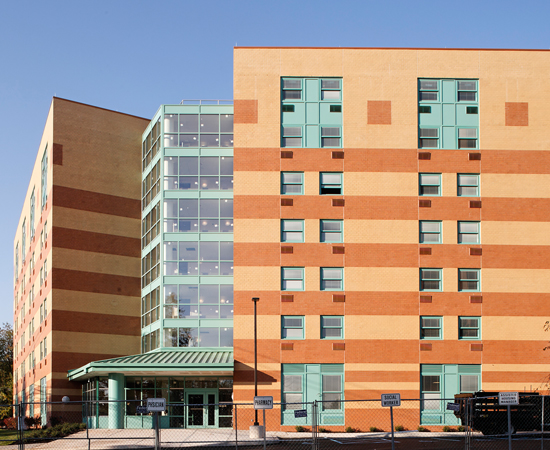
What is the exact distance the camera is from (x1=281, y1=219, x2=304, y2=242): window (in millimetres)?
38906

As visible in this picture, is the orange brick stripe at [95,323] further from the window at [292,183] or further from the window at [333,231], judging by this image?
the window at [333,231]

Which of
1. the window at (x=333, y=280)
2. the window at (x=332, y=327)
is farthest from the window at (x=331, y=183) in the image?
the window at (x=332, y=327)

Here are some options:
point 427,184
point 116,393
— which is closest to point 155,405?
point 116,393

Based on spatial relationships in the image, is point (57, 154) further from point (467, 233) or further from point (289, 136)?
point (467, 233)

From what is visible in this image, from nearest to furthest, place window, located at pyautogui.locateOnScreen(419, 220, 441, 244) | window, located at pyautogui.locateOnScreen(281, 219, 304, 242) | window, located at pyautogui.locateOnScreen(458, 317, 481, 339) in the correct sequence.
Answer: window, located at pyautogui.locateOnScreen(458, 317, 481, 339)
window, located at pyautogui.locateOnScreen(281, 219, 304, 242)
window, located at pyautogui.locateOnScreen(419, 220, 441, 244)

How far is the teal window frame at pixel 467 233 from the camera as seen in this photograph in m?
39.2

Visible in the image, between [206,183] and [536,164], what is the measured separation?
1964 centimetres

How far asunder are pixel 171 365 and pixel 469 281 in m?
17.4

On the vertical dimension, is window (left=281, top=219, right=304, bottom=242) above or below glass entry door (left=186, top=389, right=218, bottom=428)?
above

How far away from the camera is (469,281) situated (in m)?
38.8

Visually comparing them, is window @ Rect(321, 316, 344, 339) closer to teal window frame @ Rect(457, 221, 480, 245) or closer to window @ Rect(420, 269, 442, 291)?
window @ Rect(420, 269, 442, 291)

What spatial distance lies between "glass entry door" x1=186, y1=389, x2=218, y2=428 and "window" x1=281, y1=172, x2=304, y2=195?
1253 centimetres

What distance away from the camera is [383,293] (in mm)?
38188

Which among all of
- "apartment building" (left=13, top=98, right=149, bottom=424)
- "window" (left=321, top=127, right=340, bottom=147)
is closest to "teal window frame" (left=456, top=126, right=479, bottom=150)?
"window" (left=321, top=127, right=340, bottom=147)
